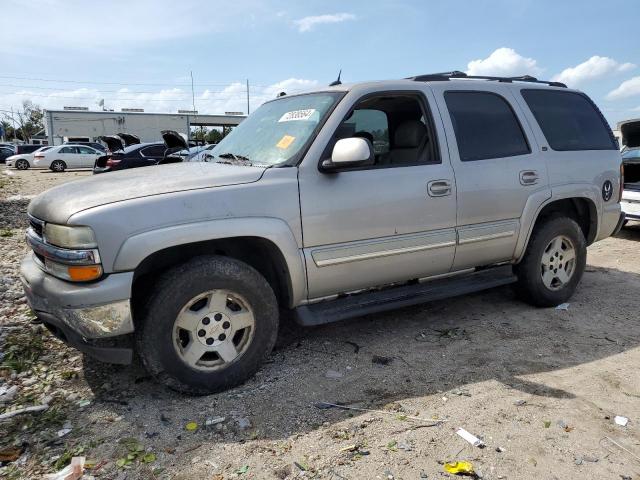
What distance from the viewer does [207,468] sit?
2.45 m

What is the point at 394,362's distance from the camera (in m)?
3.57

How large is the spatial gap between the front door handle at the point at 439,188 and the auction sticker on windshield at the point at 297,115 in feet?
3.27

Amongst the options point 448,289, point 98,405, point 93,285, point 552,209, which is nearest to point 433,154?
point 448,289

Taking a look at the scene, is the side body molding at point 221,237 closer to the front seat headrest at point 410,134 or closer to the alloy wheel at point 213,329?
the alloy wheel at point 213,329

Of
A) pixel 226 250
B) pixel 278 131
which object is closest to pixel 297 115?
pixel 278 131

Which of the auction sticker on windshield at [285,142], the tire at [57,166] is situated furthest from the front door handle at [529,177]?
the tire at [57,166]

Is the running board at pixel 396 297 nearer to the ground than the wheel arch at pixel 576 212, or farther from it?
nearer to the ground

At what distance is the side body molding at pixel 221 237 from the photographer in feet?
8.93

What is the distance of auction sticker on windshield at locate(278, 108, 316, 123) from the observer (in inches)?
141

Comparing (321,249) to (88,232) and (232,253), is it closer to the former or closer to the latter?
(232,253)

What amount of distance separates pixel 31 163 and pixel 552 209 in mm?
31956

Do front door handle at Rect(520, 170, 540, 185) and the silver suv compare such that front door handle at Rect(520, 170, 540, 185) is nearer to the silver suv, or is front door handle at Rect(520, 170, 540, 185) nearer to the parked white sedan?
the silver suv

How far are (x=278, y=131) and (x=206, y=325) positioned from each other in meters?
1.50

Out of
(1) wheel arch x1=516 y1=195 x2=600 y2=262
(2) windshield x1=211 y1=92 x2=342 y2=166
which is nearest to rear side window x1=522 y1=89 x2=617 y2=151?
(1) wheel arch x1=516 y1=195 x2=600 y2=262
